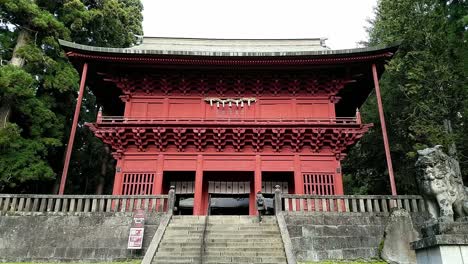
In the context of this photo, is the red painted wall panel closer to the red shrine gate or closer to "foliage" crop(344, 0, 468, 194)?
the red shrine gate

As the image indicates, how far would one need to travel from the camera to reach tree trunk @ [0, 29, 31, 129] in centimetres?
1700

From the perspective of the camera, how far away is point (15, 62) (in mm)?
18188

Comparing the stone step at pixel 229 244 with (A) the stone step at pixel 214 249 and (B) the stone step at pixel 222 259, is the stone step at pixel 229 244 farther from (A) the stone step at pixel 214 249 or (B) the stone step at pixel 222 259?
(B) the stone step at pixel 222 259

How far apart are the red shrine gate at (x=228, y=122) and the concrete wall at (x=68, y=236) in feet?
12.0

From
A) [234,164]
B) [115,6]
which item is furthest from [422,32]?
[115,6]

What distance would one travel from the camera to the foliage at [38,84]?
54.0 ft

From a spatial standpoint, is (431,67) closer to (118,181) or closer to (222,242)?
(222,242)

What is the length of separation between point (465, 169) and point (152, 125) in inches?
640

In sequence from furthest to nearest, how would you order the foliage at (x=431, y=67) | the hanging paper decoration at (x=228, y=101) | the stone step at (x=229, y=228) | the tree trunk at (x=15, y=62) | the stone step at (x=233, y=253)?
the hanging paper decoration at (x=228, y=101)
the tree trunk at (x=15, y=62)
the foliage at (x=431, y=67)
the stone step at (x=229, y=228)
the stone step at (x=233, y=253)

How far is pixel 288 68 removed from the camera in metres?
16.6

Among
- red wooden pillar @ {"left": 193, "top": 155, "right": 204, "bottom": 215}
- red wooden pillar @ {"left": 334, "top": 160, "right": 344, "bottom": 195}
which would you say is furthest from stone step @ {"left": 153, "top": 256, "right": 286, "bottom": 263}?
red wooden pillar @ {"left": 334, "top": 160, "right": 344, "bottom": 195}

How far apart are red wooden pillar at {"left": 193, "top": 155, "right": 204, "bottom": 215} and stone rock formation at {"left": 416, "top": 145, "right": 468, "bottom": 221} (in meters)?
9.84

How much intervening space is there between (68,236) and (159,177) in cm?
511

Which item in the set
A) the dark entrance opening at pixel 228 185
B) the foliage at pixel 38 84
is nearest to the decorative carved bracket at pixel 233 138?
the dark entrance opening at pixel 228 185
